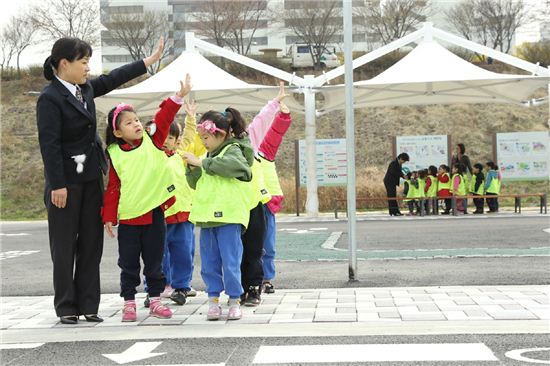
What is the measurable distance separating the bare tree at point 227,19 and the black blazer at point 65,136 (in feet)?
163

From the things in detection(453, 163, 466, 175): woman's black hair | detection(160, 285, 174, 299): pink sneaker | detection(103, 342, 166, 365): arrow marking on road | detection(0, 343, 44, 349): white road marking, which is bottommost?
detection(160, 285, 174, 299): pink sneaker

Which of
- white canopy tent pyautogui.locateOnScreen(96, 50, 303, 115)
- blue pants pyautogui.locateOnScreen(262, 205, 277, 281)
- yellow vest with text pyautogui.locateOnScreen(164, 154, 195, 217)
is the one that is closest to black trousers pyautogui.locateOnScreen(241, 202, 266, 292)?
blue pants pyautogui.locateOnScreen(262, 205, 277, 281)

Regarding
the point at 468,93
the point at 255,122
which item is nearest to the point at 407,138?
the point at 468,93

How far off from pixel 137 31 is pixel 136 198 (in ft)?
166

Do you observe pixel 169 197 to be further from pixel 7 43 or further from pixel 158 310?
pixel 7 43

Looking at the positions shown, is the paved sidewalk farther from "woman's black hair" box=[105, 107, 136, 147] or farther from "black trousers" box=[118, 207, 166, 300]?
"woman's black hair" box=[105, 107, 136, 147]

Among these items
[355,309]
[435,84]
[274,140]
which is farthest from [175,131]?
[435,84]

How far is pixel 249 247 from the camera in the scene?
6902 millimetres

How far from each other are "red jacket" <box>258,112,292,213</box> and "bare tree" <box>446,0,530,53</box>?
47.7m

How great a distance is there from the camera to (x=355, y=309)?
20.3ft

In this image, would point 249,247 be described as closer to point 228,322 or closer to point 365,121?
point 228,322

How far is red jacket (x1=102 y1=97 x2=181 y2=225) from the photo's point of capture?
6219mm

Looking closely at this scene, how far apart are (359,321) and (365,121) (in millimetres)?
38093

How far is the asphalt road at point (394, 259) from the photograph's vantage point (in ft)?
26.3
